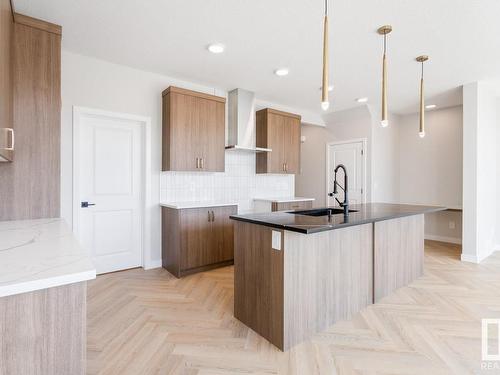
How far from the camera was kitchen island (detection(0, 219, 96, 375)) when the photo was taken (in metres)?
0.92

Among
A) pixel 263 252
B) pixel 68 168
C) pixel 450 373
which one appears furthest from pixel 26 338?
pixel 68 168

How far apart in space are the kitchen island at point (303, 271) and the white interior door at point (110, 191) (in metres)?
1.96

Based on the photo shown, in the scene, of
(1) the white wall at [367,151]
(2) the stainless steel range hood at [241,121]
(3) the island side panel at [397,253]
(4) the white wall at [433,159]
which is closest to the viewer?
(3) the island side panel at [397,253]

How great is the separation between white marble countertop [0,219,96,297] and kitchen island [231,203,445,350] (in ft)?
3.81

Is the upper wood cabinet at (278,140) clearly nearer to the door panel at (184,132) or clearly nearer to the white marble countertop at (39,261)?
the door panel at (184,132)

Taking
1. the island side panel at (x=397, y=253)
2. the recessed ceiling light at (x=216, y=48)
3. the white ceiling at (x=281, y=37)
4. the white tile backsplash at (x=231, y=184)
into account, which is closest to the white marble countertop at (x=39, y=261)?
the white ceiling at (x=281, y=37)

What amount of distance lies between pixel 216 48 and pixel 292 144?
2358 mm

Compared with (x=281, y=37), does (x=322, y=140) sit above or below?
below

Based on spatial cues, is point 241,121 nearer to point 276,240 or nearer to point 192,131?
point 192,131

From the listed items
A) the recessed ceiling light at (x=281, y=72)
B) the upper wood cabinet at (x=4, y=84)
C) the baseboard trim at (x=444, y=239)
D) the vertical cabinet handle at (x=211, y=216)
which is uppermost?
the recessed ceiling light at (x=281, y=72)

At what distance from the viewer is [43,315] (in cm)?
98

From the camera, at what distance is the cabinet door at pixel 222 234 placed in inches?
148

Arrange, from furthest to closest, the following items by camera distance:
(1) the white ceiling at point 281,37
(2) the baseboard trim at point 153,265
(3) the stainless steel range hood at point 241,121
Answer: (3) the stainless steel range hood at point 241,121 < (2) the baseboard trim at point 153,265 < (1) the white ceiling at point 281,37

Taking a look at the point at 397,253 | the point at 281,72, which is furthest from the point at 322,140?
the point at 397,253
